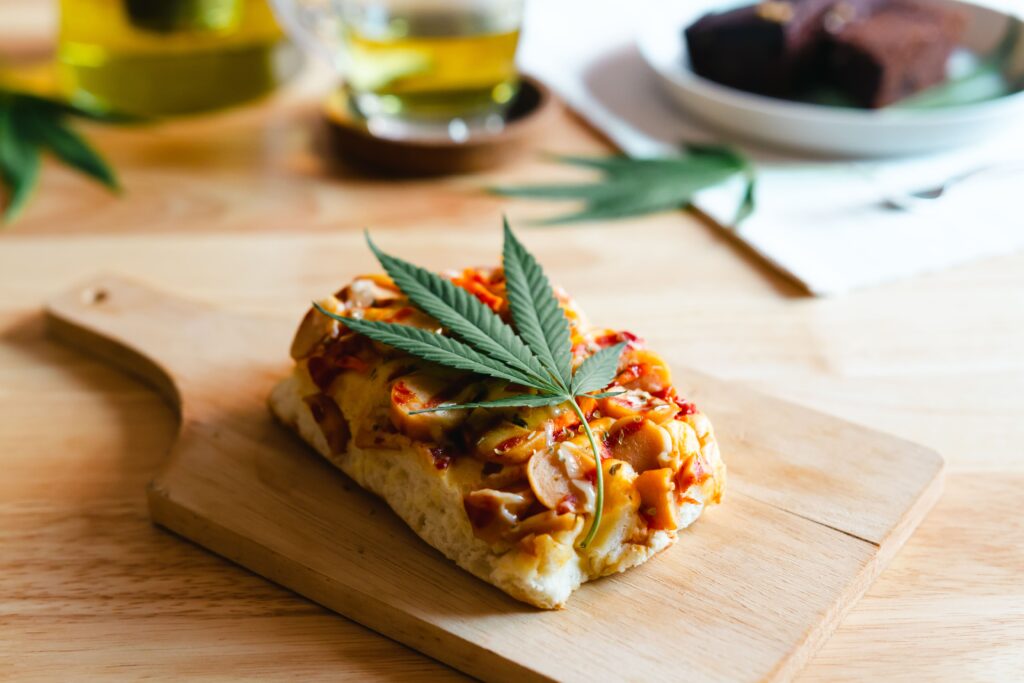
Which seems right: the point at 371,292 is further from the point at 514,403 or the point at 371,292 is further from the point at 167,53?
the point at 167,53

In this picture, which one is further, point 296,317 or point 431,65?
point 431,65

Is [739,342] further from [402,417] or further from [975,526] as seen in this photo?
[402,417]

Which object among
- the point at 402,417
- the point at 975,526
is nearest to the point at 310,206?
Result: the point at 402,417

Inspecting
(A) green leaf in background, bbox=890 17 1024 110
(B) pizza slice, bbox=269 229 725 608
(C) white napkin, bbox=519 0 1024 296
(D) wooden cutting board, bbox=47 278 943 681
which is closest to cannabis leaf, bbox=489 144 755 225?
(C) white napkin, bbox=519 0 1024 296

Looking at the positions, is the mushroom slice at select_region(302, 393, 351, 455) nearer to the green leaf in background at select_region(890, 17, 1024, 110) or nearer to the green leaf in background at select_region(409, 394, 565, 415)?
the green leaf in background at select_region(409, 394, 565, 415)

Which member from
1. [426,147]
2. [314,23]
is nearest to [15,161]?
[314,23]

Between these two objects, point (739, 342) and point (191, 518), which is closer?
point (191, 518)

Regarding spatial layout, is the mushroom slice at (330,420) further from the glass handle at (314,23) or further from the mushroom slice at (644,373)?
the glass handle at (314,23)
